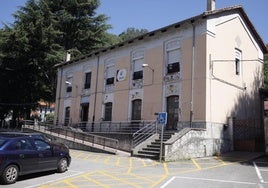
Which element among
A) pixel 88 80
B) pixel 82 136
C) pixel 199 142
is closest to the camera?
pixel 199 142

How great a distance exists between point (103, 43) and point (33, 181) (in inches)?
1323

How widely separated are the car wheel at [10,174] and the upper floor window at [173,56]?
1309 cm

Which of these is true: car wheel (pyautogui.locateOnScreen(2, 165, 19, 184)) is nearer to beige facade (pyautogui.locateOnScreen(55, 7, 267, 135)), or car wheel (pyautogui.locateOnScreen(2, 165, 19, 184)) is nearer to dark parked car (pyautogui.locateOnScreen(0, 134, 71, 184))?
dark parked car (pyautogui.locateOnScreen(0, 134, 71, 184))

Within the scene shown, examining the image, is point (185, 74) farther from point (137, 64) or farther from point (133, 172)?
point (133, 172)

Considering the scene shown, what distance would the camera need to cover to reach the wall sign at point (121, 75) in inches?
958

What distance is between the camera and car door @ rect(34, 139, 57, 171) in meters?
10.7

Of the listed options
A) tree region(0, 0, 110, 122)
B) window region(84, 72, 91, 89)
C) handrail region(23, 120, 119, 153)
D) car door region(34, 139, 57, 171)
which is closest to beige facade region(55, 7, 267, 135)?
window region(84, 72, 91, 89)

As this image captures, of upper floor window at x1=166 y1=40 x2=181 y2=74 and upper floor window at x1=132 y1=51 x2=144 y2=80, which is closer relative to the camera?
upper floor window at x1=166 y1=40 x2=181 y2=74

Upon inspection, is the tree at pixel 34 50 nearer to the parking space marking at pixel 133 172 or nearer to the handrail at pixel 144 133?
the handrail at pixel 144 133

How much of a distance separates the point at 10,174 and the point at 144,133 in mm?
11111

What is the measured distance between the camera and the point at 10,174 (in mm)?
9367

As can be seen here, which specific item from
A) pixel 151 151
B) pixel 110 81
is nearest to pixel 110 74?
pixel 110 81

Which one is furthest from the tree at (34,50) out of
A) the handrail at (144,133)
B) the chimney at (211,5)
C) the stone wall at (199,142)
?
the stone wall at (199,142)

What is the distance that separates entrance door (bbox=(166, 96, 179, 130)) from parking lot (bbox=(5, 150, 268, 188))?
168 inches
